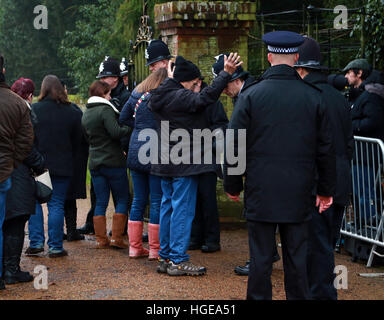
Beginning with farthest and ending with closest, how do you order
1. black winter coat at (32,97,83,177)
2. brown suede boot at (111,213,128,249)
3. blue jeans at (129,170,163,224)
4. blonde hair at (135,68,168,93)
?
1. brown suede boot at (111,213,128,249)
2. black winter coat at (32,97,83,177)
3. blue jeans at (129,170,163,224)
4. blonde hair at (135,68,168,93)

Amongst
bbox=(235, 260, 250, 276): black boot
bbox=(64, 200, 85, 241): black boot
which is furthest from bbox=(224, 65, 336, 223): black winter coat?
bbox=(64, 200, 85, 241): black boot

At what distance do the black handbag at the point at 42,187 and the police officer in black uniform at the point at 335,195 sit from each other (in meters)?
2.70

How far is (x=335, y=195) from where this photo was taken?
19.1 ft

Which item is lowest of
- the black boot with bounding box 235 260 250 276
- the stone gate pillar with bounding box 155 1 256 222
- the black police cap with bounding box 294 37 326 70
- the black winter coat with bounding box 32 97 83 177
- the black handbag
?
the black boot with bounding box 235 260 250 276

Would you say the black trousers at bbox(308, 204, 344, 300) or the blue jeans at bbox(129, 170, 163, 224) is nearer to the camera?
the black trousers at bbox(308, 204, 344, 300)

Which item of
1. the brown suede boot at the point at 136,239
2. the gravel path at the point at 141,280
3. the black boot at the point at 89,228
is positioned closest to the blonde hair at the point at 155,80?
the brown suede boot at the point at 136,239

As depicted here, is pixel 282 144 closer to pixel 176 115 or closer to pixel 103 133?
pixel 176 115

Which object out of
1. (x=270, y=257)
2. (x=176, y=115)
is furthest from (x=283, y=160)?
(x=176, y=115)

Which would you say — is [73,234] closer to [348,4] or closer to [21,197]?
[21,197]

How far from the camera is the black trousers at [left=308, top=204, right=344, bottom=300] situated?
5684mm

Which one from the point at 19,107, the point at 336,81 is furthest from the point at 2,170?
the point at 336,81

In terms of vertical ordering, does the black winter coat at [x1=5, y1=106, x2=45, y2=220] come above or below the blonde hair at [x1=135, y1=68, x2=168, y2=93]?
below

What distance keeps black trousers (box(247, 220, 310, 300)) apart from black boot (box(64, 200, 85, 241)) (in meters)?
4.22

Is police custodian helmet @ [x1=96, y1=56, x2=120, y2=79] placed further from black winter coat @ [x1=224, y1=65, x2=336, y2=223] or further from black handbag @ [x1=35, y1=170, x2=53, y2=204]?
black winter coat @ [x1=224, y1=65, x2=336, y2=223]
